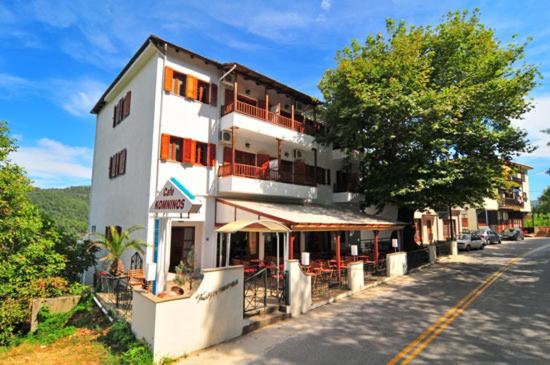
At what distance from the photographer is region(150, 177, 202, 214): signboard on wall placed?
8.71 m

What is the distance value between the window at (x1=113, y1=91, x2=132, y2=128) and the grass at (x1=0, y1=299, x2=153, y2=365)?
10550 mm

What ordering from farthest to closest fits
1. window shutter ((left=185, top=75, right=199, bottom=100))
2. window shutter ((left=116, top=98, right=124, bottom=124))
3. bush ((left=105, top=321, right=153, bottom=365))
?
Result: window shutter ((left=116, top=98, right=124, bottom=124)) < window shutter ((left=185, top=75, right=199, bottom=100)) < bush ((left=105, top=321, right=153, bottom=365))

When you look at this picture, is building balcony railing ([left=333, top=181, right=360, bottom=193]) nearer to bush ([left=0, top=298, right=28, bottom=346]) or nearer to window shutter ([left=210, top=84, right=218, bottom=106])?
window shutter ([left=210, top=84, right=218, bottom=106])

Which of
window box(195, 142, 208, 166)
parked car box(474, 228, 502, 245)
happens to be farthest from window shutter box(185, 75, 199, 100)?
parked car box(474, 228, 502, 245)

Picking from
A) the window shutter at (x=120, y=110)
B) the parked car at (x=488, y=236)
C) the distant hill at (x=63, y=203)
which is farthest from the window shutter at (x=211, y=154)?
the distant hill at (x=63, y=203)

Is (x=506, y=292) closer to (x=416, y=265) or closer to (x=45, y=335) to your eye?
(x=416, y=265)

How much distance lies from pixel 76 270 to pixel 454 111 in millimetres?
19722

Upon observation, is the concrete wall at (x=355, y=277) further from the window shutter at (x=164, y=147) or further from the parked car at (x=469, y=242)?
the parked car at (x=469, y=242)

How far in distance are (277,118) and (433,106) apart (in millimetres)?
8216

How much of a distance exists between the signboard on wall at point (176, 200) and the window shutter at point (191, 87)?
732cm

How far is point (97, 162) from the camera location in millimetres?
22562

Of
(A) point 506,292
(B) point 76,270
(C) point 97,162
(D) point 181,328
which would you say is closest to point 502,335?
(A) point 506,292

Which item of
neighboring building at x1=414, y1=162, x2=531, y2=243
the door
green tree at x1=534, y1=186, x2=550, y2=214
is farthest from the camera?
green tree at x1=534, y1=186, x2=550, y2=214

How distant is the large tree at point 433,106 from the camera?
16844 mm
